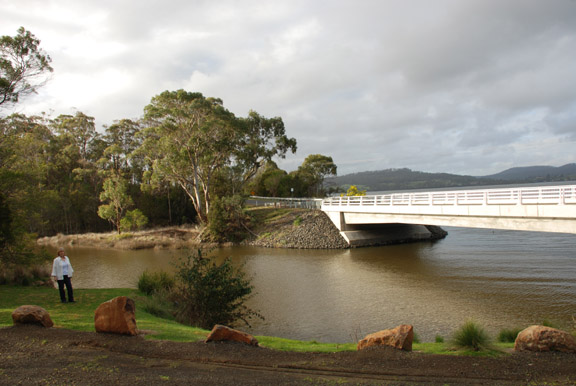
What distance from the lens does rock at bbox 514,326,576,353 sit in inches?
234

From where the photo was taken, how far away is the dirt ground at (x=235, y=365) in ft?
17.0

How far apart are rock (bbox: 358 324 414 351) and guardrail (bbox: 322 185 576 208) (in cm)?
1223

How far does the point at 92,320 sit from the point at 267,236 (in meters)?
27.8

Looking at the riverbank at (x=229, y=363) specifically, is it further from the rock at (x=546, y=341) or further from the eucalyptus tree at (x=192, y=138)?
the eucalyptus tree at (x=192, y=138)

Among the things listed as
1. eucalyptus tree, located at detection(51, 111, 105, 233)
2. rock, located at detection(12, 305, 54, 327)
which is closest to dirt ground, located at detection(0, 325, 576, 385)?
rock, located at detection(12, 305, 54, 327)

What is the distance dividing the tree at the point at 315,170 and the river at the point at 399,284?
33010 mm

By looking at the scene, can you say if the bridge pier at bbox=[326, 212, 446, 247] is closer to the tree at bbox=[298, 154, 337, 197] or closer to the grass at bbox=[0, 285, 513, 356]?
the grass at bbox=[0, 285, 513, 356]

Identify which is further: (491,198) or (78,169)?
(78,169)

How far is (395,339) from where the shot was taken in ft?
21.1

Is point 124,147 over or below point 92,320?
over

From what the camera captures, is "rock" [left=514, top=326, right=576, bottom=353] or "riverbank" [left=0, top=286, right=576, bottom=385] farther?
"rock" [left=514, top=326, right=576, bottom=353]

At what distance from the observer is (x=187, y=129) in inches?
1495

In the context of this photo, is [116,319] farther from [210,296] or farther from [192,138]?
[192,138]

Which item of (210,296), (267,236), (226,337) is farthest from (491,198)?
(267,236)
